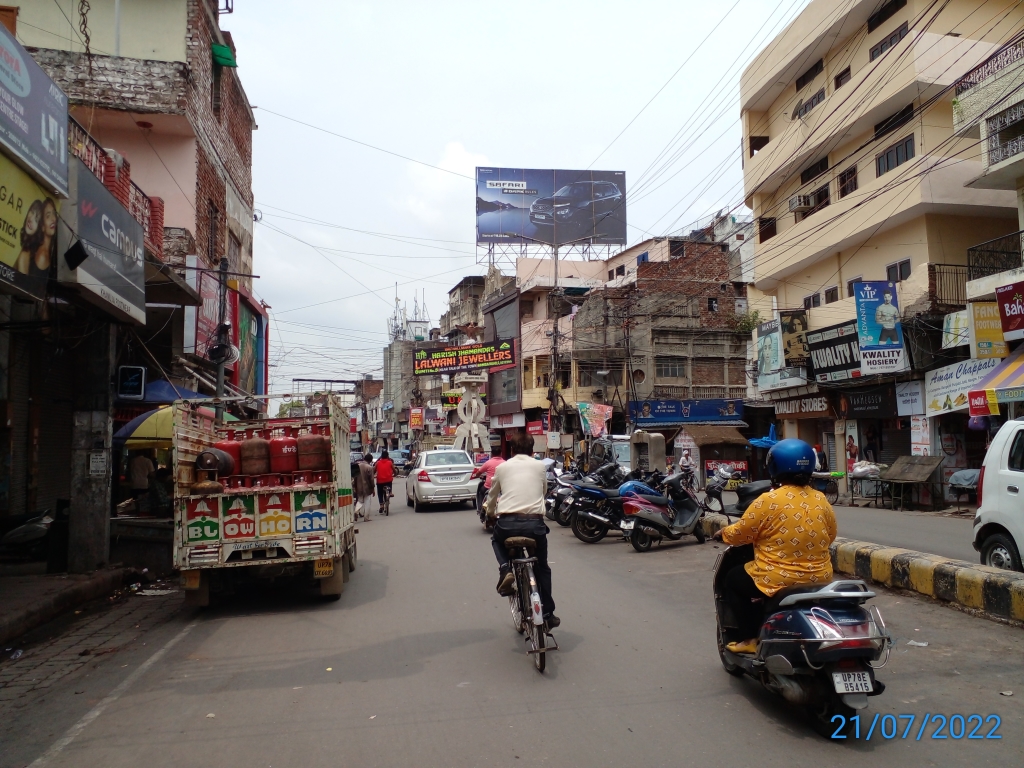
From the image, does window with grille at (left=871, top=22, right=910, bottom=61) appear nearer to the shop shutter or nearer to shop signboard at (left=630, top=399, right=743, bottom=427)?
shop signboard at (left=630, top=399, right=743, bottom=427)

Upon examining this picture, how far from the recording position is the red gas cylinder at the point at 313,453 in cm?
945

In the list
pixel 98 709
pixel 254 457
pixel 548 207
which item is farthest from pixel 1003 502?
pixel 548 207

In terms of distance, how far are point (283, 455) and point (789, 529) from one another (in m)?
6.49

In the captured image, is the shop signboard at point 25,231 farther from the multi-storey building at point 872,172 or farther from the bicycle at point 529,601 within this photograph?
the multi-storey building at point 872,172

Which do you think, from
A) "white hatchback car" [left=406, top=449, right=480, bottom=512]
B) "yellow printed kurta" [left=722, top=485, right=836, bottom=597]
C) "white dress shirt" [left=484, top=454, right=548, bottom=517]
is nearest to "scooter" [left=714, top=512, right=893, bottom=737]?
"yellow printed kurta" [left=722, top=485, right=836, bottom=597]

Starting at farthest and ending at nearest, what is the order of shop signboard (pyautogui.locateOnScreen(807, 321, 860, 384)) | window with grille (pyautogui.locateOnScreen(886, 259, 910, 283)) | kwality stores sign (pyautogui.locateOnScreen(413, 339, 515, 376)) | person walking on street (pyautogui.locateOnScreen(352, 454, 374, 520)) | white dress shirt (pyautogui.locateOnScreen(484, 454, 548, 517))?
kwality stores sign (pyautogui.locateOnScreen(413, 339, 515, 376)) → shop signboard (pyautogui.locateOnScreen(807, 321, 860, 384)) → window with grille (pyautogui.locateOnScreen(886, 259, 910, 283)) → person walking on street (pyautogui.locateOnScreen(352, 454, 374, 520)) → white dress shirt (pyautogui.locateOnScreen(484, 454, 548, 517))

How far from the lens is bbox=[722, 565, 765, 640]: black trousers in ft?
17.0

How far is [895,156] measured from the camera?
922 inches

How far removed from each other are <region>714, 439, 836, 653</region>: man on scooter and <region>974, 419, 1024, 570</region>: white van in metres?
4.47

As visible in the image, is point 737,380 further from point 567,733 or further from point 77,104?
point 567,733

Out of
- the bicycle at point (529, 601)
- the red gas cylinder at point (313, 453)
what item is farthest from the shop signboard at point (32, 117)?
the bicycle at point (529, 601)

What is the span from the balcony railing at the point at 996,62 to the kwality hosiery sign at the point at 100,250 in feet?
57.3

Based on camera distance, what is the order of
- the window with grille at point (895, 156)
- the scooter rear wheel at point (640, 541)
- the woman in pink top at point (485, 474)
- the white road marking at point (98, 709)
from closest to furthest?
the white road marking at point (98, 709)
the scooter rear wheel at point (640, 541)
the woman in pink top at point (485, 474)
the window with grille at point (895, 156)

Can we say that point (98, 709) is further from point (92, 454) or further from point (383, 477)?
point (383, 477)
